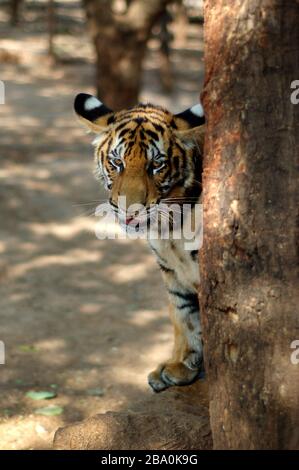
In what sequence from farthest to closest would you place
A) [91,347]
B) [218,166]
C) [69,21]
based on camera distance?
[69,21]
[91,347]
[218,166]

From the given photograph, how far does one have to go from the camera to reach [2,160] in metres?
9.21

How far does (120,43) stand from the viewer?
9266 millimetres

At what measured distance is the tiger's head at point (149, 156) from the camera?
11.3ft

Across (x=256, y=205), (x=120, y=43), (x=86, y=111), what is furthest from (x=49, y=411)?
(x=120, y=43)

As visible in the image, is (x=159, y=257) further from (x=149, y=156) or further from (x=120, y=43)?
(x=120, y=43)

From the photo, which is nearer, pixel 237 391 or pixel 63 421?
pixel 237 391

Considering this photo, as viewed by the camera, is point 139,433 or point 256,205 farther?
point 139,433

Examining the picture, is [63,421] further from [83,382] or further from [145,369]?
[145,369]

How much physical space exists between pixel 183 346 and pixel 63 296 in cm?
229

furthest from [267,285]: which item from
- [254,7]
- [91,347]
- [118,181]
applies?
[91,347]

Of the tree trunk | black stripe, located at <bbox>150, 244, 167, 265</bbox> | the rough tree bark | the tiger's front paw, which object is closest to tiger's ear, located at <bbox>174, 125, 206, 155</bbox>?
black stripe, located at <bbox>150, 244, 167, 265</bbox>

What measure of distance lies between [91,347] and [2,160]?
4282mm

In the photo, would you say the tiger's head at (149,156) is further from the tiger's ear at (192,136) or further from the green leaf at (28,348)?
the green leaf at (28,348)

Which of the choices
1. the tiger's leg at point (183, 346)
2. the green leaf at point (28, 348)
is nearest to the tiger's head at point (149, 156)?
the tiger's leg at point (183, 346)
